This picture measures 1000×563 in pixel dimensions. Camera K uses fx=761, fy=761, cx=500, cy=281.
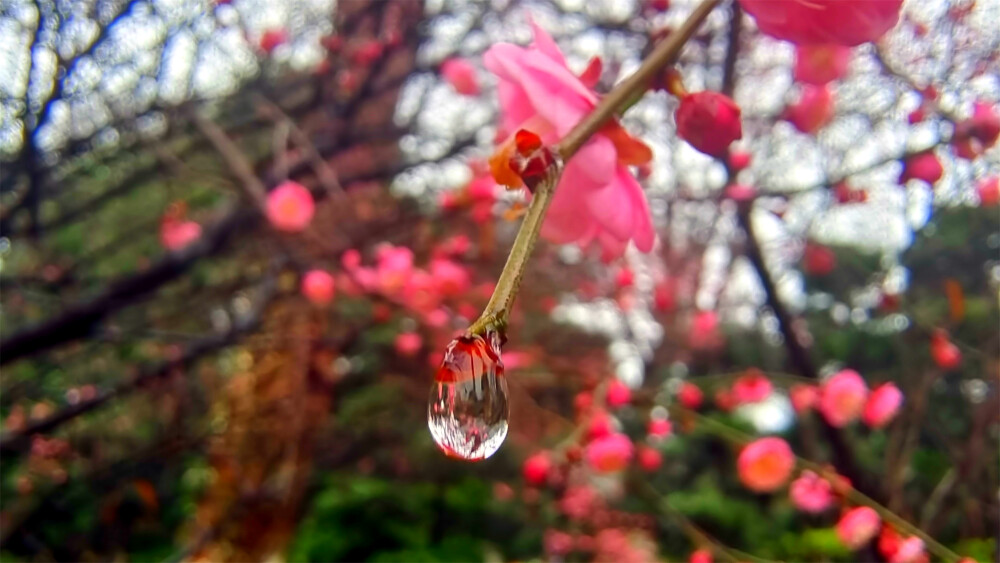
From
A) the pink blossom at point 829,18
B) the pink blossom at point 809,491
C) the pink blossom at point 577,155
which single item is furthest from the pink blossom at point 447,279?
the pink blossom at point 829,18

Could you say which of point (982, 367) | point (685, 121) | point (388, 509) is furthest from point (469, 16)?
point (388, 509)

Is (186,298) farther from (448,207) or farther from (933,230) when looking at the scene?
(933,230)

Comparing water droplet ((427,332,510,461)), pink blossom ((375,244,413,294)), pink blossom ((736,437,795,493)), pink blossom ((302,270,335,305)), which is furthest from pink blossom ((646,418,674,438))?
water droplet ((427,332,510,461))

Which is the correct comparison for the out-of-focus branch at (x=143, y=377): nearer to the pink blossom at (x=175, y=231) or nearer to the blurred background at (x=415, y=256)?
the blurred background at (x=415, y=256)

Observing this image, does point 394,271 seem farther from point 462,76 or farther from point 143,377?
point 143,377

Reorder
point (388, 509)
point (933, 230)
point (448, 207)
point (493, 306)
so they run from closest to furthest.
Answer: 1. point (493, 306)
2. point (933, 230)
3. point (448, 207)
4. point (388, 509)

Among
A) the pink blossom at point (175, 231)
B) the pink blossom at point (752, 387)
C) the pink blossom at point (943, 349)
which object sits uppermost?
the pink blossom at point (175, 231)

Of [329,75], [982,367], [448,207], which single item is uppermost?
[329,75]
